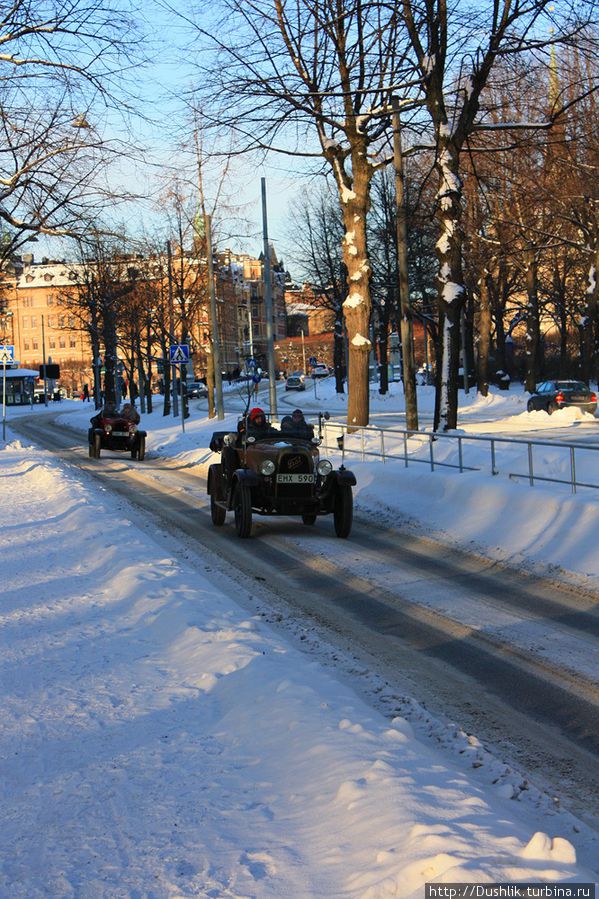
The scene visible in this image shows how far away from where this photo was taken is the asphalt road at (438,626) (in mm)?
6000

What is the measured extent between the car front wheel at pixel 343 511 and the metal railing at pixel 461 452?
8.53 ft

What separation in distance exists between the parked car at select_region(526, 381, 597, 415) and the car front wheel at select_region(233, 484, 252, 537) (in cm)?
2794

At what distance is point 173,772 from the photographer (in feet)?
16.9

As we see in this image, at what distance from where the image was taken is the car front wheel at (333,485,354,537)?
14.3 meters

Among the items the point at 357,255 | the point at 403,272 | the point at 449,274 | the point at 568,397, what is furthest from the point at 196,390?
the point at 449,274

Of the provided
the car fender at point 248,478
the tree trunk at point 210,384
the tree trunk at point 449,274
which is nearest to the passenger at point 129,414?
the tree trunk at point 449,274

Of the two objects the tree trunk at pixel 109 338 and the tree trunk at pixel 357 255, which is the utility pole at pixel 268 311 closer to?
the tree trunk at pixel 357 255

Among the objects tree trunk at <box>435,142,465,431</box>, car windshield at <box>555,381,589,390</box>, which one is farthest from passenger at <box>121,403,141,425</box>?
car windshield at <box>555,381,589,390</box>

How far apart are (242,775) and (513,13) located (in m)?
17.5

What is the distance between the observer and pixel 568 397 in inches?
1585

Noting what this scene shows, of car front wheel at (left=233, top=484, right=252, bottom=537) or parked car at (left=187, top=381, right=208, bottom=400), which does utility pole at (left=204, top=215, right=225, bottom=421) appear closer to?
car front wheel at (left=233, top=484, right=252, bottom=537)

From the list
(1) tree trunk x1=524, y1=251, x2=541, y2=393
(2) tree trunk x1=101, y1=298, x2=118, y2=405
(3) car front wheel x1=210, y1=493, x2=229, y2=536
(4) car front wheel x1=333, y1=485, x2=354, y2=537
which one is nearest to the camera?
(4) car front wheel x1=333, y1=485, x2=354, y2=537

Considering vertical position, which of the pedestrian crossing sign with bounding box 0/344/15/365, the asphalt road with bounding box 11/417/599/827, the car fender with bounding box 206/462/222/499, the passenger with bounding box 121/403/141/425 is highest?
the pedestrian crossing sign with bounding box 0/344/15/365

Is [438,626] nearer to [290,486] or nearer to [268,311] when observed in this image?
[290,486]
